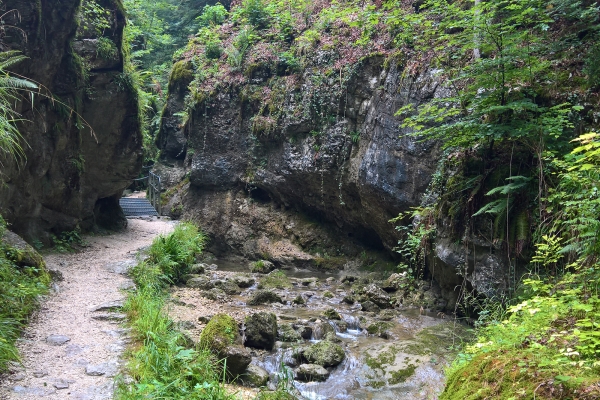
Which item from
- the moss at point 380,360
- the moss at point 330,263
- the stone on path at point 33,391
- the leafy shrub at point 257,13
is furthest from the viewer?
the leafy shrub at point 257,13

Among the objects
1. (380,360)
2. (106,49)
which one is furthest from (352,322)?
(106,49)

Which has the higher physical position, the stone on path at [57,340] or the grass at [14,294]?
the grass at [14,294]

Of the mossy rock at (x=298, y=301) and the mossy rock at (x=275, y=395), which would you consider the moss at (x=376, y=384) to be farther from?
the mossy rock at (x=298, y=301)

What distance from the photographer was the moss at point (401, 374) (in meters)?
5.40

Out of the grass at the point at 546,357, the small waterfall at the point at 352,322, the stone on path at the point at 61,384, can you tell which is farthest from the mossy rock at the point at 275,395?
the small waterfall at the point at 352,322

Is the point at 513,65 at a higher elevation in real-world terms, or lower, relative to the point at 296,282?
higher

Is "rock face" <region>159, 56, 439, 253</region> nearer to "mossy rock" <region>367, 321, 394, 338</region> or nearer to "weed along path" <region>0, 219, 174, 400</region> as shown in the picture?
"mossy rock" <region>367, 321, 394, 338</region>

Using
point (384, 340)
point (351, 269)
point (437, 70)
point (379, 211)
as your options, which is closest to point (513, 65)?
point (437, 70)

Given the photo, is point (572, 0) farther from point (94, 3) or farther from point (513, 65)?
point (94, 3)

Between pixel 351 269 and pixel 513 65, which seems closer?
pixel 513 65

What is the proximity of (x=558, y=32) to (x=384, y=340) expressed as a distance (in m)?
6.09

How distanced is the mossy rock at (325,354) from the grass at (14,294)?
11.8 feet

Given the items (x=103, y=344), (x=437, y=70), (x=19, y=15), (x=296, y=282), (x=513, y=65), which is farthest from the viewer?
(x=296, y=282)

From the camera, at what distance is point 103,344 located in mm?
4809
